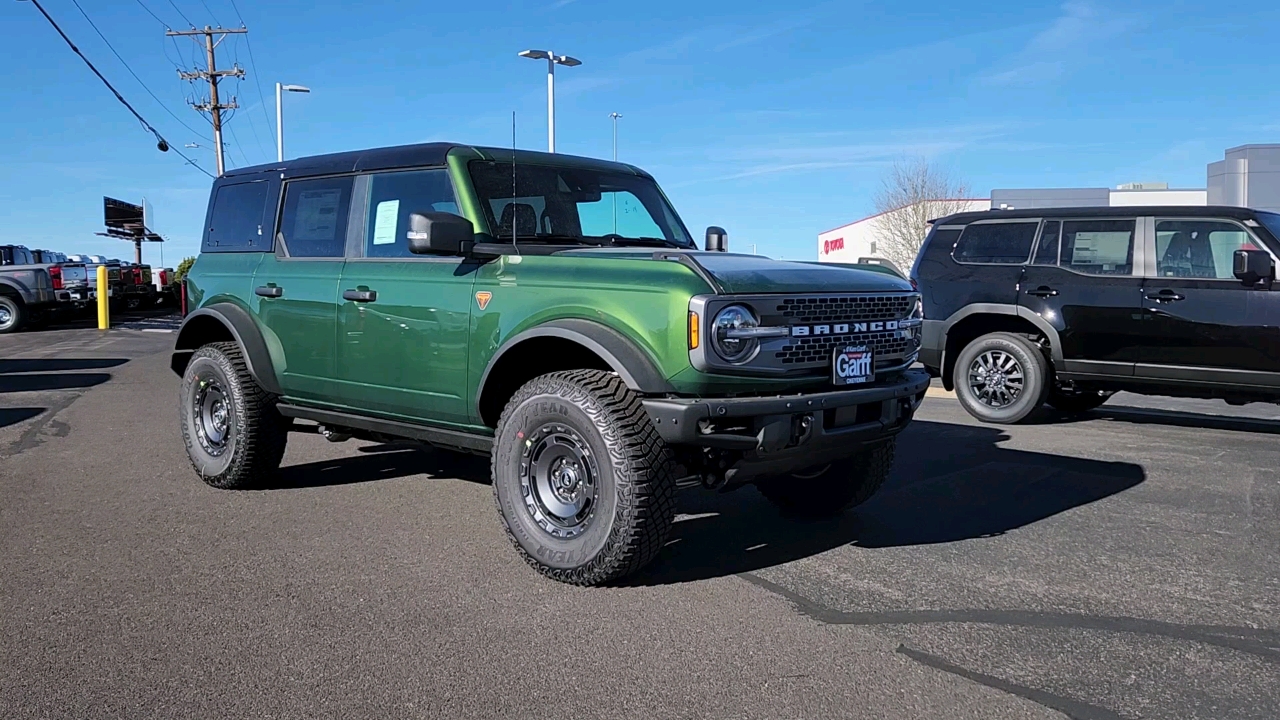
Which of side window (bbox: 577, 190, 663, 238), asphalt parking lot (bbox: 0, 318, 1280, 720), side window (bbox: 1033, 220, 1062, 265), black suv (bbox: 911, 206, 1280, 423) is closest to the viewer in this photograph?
asphalt parking lot (bbox: 0, 318, 1280, 720)

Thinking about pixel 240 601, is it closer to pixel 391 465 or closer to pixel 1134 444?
pixel 391 465

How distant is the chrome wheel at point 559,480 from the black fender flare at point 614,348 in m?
0.35

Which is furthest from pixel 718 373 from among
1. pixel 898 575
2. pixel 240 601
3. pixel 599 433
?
pixel 240 601

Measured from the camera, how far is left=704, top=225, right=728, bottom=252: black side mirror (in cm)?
640

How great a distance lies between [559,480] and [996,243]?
247 inches

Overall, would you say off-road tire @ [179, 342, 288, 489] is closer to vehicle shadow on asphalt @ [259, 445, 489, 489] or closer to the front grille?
vehicle shadow on asphalt @ [259, 445, 489, 489]

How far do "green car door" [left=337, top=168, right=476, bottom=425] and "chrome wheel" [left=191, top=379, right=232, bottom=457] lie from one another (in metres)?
1.34

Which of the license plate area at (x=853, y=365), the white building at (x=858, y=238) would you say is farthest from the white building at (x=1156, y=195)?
the license plate area at (x=853, y=365)

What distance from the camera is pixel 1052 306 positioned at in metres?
8.88

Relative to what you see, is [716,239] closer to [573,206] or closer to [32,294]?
[573,206]

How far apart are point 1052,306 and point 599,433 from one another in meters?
6.00

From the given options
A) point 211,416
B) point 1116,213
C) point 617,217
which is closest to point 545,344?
point 617,217

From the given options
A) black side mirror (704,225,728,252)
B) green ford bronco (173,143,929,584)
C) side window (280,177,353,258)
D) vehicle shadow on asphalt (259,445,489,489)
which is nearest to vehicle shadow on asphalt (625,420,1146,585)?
green ford bronco (173,143,929,584)

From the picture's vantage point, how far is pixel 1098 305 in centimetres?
866
